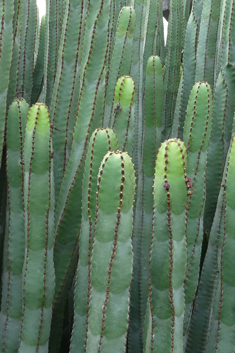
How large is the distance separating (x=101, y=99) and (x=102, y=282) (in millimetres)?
819

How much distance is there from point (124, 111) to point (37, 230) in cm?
57

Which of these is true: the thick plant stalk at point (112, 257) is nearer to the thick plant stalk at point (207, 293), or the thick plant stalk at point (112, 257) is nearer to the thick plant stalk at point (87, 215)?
the thick plant stalk at point (87, 215)

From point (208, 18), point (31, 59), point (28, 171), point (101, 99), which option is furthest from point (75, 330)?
point (208, 18)

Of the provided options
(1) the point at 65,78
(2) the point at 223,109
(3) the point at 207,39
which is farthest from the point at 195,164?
(3) the point at 207,39

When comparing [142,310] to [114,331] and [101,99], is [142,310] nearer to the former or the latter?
[114,331]

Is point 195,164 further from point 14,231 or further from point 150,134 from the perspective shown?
point 14,231

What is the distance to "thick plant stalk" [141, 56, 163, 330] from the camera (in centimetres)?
219

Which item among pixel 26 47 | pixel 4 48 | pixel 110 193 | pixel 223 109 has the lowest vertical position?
pixel 110 193

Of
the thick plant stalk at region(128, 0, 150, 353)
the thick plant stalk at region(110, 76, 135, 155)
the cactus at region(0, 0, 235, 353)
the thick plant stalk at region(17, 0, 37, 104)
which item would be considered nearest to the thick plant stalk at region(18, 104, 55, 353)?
the cactus at region(0, 0, 235, 353)

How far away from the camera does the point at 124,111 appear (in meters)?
1.69

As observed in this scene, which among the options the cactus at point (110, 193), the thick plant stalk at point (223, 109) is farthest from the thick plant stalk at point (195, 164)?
the thick plant stalk at point (223, 109)

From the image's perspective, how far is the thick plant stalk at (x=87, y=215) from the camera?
1419mm

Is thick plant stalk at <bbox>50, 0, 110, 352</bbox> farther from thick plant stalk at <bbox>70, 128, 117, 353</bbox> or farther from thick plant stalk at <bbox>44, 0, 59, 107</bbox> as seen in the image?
thick plant stalk at <bbox>44, 0, 59, 107</bbox>

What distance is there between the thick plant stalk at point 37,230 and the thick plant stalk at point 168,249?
44 cm
